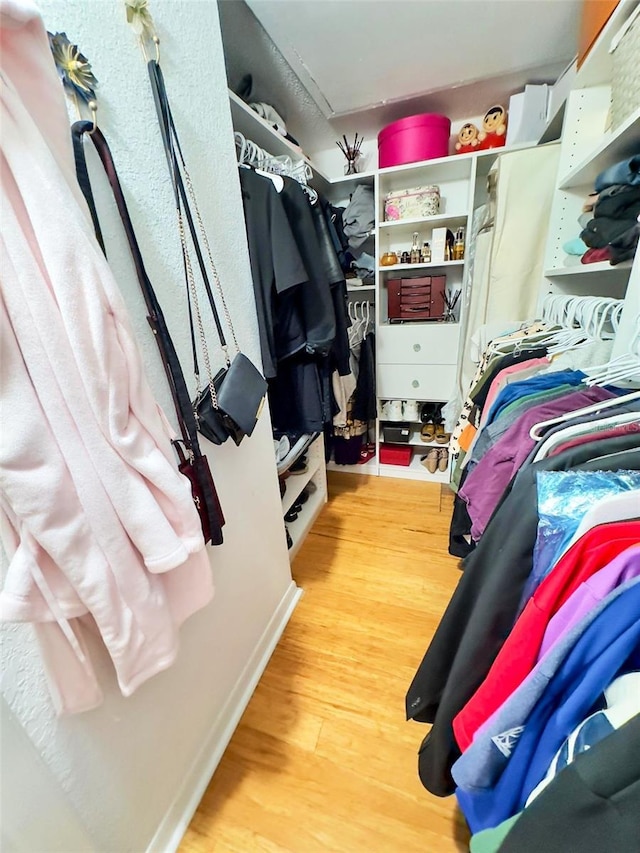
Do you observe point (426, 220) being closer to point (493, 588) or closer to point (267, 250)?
point (267, 250)

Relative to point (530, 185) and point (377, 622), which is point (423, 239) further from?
point (377, 622)

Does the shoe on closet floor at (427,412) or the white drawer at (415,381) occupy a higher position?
the white drawer at (415,381)

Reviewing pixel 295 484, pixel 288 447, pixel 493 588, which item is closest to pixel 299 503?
pixel 295 484

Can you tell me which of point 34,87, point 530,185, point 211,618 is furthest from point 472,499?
point 530,185

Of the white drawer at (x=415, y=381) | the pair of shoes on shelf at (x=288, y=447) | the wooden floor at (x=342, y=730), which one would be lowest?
the wooden floor at (x=342, y=730)

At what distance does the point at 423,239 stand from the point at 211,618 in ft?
7.16

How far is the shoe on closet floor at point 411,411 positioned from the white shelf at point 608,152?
123cm

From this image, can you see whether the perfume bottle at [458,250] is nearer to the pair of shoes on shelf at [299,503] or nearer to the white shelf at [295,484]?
the white shelf at [295,484]

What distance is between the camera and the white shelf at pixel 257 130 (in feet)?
3.52

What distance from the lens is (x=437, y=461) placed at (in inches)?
87.2

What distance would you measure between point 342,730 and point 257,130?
6.68 ft

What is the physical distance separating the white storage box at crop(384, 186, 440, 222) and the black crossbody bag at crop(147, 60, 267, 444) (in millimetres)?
1397

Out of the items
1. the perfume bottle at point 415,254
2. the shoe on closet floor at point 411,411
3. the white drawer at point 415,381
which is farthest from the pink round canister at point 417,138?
the shoe on closet floor at point 411,411

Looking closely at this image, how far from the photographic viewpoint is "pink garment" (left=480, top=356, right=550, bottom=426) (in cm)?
94
